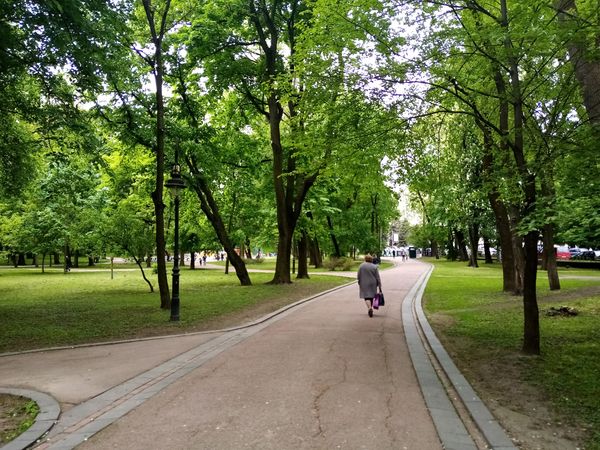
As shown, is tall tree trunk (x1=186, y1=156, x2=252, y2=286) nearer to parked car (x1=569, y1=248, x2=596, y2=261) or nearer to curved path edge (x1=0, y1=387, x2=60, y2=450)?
curved path edge (x1=0, y1=387, x2=60, y2=450)

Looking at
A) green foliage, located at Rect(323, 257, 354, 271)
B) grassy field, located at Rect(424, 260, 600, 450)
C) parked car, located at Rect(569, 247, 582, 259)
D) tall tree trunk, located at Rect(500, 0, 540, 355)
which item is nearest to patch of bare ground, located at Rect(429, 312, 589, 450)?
grassy field, located at Rect(424, 260, 600, 450)

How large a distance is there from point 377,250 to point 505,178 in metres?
45.9

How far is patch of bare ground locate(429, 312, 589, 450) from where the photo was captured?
482 cm

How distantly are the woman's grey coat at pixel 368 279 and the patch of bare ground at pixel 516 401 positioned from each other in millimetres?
4455

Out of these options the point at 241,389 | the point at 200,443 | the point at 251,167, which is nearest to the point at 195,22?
the point at 251,167

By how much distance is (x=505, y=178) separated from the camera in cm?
803

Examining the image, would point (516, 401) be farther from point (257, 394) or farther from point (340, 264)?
point (340, 264)

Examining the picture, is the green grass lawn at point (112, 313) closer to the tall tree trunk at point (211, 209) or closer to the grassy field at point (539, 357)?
the tall tree trunk at point (211, 209)

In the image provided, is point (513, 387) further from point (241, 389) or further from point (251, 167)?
point (251, 167)

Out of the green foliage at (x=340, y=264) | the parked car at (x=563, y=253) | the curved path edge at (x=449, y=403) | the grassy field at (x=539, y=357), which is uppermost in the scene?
the parked car at (x=563, y=253)

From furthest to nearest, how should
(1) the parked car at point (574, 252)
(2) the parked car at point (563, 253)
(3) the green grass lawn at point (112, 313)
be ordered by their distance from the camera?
(1) the parked car at point (574, 252)
(2) the parked car at point (563, 253)
(3) the green grass lawn at point (112, 313)

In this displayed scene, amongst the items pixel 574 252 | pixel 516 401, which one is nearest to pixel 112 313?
pixel 516 401

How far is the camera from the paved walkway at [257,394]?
4.89 m

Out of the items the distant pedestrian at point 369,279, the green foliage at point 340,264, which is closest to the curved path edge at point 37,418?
the distant pedestrian at point 369,279
